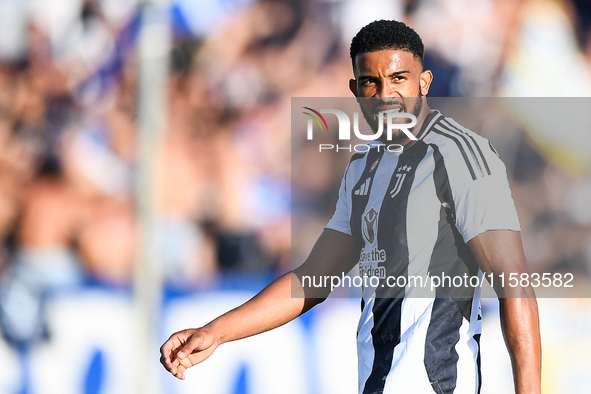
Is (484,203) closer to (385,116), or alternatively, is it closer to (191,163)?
(385,116)

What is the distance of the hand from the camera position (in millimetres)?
1646

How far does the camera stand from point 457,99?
10.2ft

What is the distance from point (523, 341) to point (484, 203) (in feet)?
1.11

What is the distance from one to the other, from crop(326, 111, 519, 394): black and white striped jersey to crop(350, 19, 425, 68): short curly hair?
25 centimetres

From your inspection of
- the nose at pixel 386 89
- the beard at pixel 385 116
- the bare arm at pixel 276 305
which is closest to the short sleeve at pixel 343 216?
the bare arm at pixel 276 305

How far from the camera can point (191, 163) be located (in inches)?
127

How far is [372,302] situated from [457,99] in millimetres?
1715

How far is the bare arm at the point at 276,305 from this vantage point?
1.74 meters

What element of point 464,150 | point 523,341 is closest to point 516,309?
point 523,341

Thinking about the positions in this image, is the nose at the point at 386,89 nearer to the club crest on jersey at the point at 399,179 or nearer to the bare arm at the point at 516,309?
the club crest on jersey at the point at 399,179

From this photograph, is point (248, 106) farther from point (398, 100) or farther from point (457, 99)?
point (398, 100)

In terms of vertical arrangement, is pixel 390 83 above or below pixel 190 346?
above

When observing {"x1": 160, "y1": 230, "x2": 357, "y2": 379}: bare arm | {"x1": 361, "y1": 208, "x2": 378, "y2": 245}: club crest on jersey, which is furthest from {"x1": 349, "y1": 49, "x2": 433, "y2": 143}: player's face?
{"x1": 160, "y1": 230, "x2": 357, "y2": 379}: bare arm

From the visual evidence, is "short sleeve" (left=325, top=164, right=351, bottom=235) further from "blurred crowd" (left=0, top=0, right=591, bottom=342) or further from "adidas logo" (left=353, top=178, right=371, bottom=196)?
"blurred crowd" (left=0, top=0, right=591, bottom=342)
